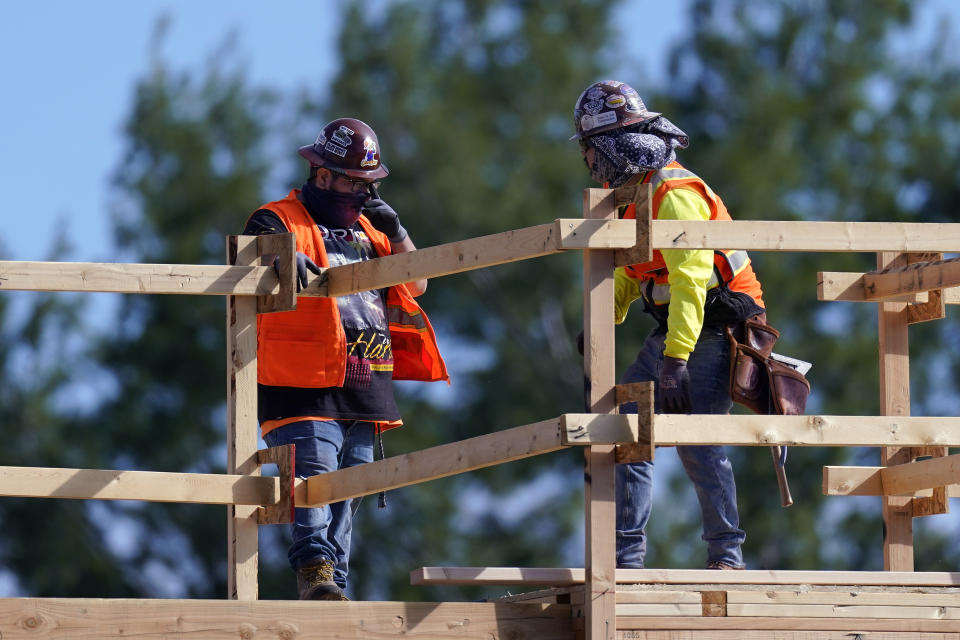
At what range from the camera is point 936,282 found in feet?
25.9

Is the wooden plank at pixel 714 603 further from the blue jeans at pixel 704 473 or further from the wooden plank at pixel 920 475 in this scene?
the wooden plank at pixel 920 475

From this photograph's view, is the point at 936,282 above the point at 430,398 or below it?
below

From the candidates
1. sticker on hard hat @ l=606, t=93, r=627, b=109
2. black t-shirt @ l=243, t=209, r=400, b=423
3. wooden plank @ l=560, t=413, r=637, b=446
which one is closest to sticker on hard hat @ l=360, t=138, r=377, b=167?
black t-shirt @ l=243, t=209, r=400, b=423

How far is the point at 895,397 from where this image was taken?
8289 mm

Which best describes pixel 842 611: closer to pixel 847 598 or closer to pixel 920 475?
pixel 847 598

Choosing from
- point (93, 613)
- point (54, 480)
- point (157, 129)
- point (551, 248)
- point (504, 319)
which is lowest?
point (93, 613)

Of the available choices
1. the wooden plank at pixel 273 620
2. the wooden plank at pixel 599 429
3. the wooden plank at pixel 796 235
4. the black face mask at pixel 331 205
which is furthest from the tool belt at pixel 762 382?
the black face mask at pixel 331 205

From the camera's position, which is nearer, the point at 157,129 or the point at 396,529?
the point at 396,529

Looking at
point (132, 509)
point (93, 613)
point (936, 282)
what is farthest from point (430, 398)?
point (93, 613)

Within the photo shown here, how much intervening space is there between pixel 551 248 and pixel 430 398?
15993 mm

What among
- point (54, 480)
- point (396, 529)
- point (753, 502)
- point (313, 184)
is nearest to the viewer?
point (54, 480)

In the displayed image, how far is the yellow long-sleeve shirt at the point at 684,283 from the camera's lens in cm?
717

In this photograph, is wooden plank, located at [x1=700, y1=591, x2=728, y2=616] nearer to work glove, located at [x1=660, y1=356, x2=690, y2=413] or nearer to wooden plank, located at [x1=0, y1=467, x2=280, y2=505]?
work glove, located at [x1=660, y1=356, x2=690, y2=413]

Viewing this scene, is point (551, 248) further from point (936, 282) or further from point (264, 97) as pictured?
point (264, 97)
